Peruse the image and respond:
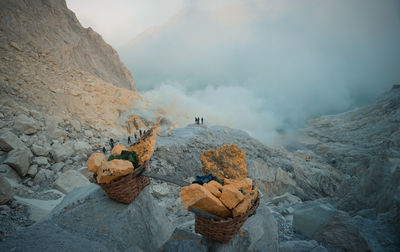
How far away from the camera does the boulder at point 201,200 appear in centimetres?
174

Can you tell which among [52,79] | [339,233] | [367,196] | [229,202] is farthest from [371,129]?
[52,79]

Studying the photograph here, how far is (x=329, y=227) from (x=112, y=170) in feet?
12.7

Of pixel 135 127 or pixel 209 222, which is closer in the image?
pixel 209 222

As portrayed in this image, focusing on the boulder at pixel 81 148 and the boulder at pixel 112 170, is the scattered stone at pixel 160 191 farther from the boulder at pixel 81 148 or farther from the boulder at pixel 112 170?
the boulder at pixel 112 170

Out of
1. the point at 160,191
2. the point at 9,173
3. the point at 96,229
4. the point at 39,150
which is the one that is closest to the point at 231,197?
the point at 96,229

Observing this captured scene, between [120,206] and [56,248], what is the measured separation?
732 millimetres

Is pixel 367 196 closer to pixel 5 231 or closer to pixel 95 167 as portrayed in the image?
pixel 95 167

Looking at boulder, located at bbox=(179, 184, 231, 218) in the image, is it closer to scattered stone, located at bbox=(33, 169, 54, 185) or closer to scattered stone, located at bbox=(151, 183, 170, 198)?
scattered stone, located at bbox=(151, 183, 170, 198)

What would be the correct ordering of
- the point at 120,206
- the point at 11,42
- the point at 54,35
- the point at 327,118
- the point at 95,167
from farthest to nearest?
1. the point at 327,118
2. the point at 54,35
3. the point at 11,42
4. the point at 120,206
5. the point at 95,167

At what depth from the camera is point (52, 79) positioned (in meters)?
12.1

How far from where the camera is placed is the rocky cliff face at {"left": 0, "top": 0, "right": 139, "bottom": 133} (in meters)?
10.1

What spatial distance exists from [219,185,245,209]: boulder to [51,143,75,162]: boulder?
24.9ft

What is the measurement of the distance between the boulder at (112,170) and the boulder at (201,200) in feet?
2.74

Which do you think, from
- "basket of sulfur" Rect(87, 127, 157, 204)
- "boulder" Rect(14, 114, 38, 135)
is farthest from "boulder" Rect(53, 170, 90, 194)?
"basket of sulfur" Rect(87, 127, 157, 204)
